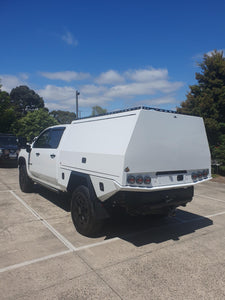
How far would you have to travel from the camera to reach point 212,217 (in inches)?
218

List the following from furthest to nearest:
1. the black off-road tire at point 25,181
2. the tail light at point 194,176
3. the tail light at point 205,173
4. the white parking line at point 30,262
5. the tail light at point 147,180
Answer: the black off-road tire at point 25,181 → the tail light at point 205,173 → the tail light at point 194,176 → the tail light at point 147,180 → the white parking line at point 30,262

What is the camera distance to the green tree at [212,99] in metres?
13.0

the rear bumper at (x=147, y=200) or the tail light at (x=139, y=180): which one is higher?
the tail light at (x=139, y=180)

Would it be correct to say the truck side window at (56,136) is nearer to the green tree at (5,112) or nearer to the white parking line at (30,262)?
the white parking line at (30,262)

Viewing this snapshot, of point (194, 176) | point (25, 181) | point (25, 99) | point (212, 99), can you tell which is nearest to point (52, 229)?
point (194, 176)

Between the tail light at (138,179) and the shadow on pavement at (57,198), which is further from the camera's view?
the shadow on pavement at (57,198)

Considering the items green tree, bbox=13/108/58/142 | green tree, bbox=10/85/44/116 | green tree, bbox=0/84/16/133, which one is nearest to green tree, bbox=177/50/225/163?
green tree, bbox=0/84/16/133

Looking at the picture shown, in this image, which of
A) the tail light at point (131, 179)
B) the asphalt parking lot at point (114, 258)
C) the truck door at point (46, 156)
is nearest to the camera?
the asphalt parking lot at point (114, 258)

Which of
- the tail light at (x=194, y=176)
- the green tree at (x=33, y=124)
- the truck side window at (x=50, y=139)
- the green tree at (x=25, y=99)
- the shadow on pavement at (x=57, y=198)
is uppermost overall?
the green tree at (x=25, y=99)

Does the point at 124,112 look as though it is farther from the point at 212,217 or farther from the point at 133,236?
the point at 212,217

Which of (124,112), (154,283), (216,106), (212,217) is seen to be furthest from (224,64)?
(154,283)

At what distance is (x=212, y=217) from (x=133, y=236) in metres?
2.36

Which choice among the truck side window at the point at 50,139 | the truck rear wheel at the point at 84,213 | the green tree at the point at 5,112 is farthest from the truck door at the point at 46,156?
the green tree at the point at 5,112

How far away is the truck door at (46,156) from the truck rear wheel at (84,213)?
3.98 ft
